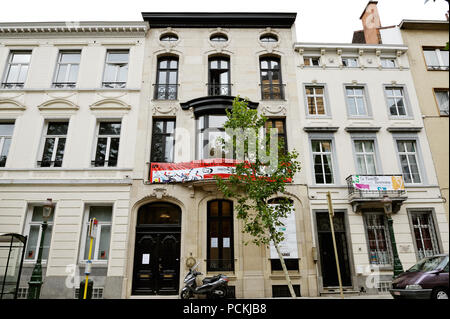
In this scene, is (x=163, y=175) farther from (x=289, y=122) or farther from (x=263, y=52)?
(x=263, y=52)

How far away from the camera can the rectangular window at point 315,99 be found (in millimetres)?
14469

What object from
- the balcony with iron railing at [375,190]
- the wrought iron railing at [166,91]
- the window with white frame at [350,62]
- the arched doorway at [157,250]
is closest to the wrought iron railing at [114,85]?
the wrought iron railing at [166,91]

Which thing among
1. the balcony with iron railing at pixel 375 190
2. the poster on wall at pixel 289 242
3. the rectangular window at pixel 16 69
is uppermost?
→ the rectangular window at pixel 16 69

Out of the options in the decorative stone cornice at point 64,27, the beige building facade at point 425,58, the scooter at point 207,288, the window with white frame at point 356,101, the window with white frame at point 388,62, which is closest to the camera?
the scooter at point 207,288

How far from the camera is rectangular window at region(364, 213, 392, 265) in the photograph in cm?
1209

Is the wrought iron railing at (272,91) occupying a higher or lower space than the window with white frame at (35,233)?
higher

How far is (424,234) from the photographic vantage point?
1257 cm

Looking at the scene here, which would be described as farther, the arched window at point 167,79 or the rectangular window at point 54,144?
the arched window at point 167,79

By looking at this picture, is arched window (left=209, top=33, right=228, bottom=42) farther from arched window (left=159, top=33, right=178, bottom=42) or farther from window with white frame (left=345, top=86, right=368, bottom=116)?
window with white frame (left=345, top=86, right=368, bottom=116)

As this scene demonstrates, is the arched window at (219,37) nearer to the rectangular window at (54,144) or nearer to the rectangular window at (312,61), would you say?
the rectangular window at (312,61)

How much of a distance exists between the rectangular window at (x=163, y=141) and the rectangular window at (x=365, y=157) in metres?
9.23
